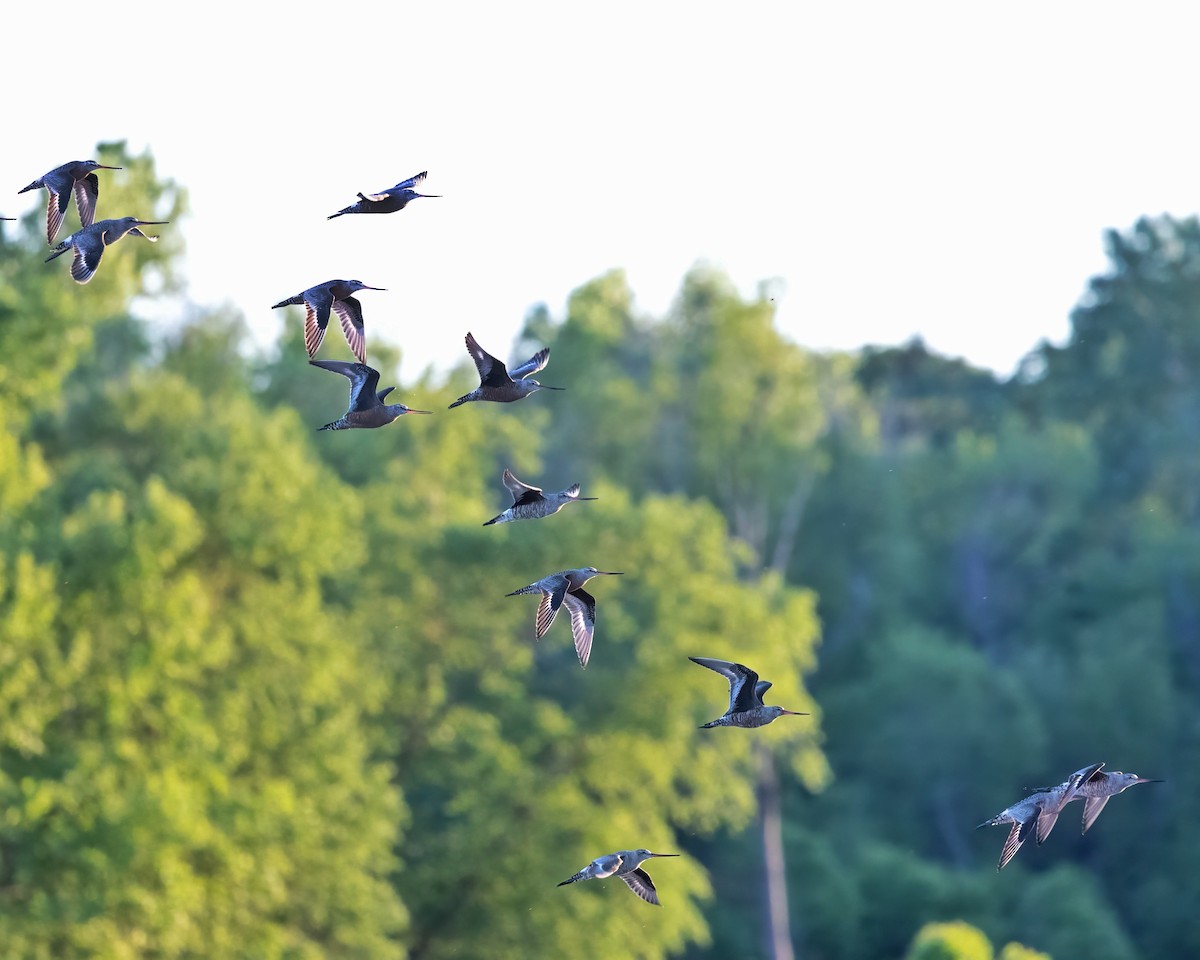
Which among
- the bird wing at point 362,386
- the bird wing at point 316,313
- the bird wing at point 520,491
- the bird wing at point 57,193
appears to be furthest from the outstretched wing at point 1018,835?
the bird wing at point 57,193

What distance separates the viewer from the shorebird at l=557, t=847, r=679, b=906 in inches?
590

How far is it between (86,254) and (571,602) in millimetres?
3956

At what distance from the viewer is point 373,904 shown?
3722 cm

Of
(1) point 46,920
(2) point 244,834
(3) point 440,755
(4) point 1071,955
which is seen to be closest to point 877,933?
(4) point 1071,955

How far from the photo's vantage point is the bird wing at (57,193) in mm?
15250

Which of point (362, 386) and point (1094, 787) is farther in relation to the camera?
point (362, 386)

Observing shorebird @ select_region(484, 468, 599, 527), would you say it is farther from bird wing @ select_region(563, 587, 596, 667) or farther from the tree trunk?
the tree trunk

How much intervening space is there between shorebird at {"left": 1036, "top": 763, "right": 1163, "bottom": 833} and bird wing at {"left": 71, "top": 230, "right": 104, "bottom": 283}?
680 cm

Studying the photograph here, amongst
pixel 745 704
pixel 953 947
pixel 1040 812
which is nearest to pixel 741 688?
pixel 745 704

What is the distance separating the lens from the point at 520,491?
15.1 m

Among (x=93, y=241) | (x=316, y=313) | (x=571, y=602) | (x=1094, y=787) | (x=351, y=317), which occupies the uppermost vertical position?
(x=93, y=241)

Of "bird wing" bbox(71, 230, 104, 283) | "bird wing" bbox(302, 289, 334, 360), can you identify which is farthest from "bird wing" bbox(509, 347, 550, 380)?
"bird wing" bbox(71, 230, 104, 283)

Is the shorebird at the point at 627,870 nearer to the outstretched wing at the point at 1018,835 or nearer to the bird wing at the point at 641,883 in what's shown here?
the bird wing at the point at 641,883

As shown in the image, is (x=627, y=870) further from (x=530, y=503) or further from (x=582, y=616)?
(x=530, y=503)
